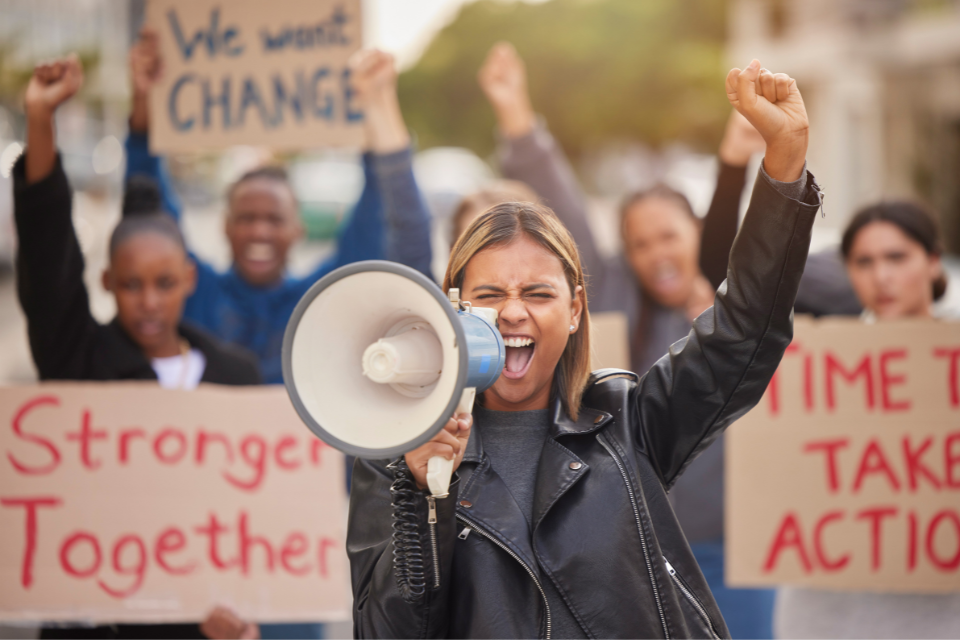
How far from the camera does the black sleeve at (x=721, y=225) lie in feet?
9.25

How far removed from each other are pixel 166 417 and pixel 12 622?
74 centimetres

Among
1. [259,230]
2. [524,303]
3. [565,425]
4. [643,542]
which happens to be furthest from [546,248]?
[259,230]

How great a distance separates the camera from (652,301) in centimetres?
370

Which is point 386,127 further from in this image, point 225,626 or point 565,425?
point 565,425

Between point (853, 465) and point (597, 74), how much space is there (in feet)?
123

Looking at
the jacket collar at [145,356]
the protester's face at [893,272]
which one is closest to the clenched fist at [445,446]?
the jacket collar at [145,356]

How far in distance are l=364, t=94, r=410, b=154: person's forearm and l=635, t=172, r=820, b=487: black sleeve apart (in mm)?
1764

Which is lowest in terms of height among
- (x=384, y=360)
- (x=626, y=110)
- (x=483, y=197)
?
(x=384, y=360)

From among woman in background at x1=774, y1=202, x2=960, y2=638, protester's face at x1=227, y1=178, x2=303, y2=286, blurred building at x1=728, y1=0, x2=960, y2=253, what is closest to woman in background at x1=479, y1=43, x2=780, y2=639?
woman in background at x1=774, y1=202, x2=960, y2=638

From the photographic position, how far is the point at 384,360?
1.49m

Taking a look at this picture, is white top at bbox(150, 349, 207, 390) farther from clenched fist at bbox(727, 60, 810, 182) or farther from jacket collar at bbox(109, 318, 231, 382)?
clenched fist at bbox(727, 60, 810, 182)

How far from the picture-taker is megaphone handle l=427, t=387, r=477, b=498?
1521 mm

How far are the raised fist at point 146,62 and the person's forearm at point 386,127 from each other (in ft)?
2.71

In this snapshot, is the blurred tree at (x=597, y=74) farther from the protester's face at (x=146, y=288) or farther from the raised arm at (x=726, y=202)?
the protester's face at (x=146, y=288)
